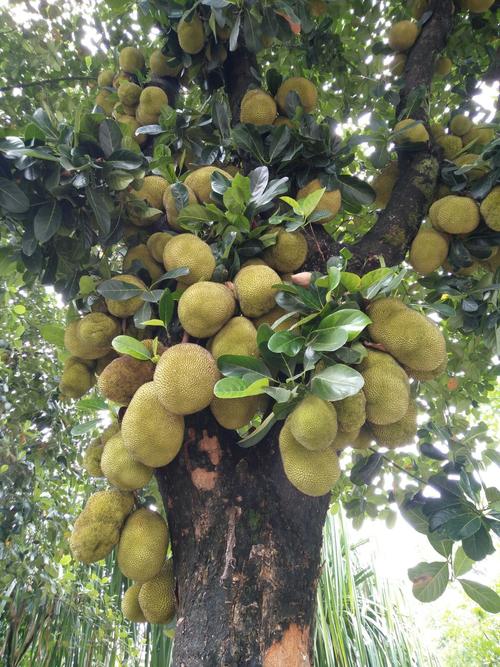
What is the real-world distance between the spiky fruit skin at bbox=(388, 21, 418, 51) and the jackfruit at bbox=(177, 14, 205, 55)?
866 millimetres

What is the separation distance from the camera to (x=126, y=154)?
1.33m

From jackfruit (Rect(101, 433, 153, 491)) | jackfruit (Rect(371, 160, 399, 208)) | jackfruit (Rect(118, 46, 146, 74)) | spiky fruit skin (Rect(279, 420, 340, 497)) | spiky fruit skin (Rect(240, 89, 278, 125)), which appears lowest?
jackfruit (Rect(101, 433, 153, 491))

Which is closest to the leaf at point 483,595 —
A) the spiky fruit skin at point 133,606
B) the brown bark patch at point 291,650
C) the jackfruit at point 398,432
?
the jackfruit at point 398,432

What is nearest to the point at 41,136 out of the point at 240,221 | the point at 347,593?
the point at 240,221

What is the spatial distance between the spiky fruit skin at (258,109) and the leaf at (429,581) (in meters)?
1.48

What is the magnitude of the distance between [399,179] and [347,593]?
237cm

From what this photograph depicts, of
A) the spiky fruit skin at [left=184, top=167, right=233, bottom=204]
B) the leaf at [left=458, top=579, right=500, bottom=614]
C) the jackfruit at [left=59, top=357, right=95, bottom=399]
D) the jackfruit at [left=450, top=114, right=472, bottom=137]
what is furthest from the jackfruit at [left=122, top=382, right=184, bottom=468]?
the jackfruit at [left=450, top=114, right=472, bottom=137]

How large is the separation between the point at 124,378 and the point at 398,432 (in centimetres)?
68

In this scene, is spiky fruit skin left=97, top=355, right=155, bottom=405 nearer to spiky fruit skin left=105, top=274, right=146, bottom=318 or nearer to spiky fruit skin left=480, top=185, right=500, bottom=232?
spiky fruit skin left=105, top=274, right=146, bottom=318

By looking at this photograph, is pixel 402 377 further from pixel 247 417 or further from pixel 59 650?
pixel 59 650

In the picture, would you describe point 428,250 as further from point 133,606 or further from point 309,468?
point 133,606

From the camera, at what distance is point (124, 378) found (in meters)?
1.25

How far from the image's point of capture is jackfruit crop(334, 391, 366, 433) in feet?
3.42

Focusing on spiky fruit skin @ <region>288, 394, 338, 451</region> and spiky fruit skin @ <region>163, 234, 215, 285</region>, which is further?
spiky fruit skin @ <region>163, 234, 215, 285</region>
